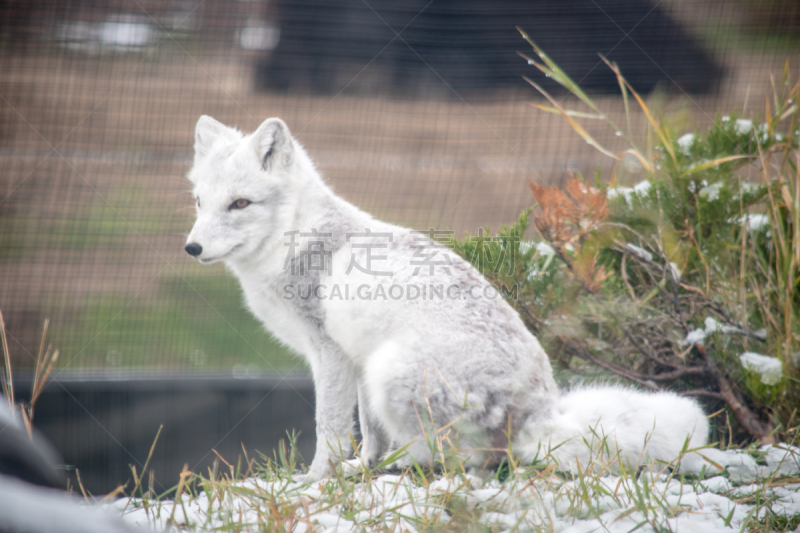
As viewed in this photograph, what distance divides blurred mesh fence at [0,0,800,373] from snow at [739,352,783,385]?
1.43m

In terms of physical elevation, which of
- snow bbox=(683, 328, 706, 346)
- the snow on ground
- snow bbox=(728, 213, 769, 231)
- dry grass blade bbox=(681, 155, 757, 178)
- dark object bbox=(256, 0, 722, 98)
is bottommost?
the snow on ground

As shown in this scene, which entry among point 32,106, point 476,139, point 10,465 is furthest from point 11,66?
point 10,465

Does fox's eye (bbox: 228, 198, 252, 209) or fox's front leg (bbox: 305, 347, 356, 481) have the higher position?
fox's eye (bbox: 228, 198, 252, 209)

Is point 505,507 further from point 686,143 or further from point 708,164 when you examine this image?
point 686,143

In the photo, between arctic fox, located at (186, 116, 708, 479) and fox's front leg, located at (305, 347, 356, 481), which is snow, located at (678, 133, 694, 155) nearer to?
arctic fox, located at (186, 116, 708, 479)

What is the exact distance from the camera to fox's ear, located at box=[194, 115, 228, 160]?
156cm

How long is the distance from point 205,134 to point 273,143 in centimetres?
31

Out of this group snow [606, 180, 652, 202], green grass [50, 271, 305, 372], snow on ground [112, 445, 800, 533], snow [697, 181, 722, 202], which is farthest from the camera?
green grass [50, 271, 305, 372]

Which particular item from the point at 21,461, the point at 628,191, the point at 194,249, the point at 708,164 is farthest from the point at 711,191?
the point at 21,461

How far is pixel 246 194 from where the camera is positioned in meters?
1.38

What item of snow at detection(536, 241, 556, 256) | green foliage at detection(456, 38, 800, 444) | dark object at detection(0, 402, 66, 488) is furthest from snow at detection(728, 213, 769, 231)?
dark object at detection(0, 402, 66, 488)

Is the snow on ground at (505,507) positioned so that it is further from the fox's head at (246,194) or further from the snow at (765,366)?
the fox's head at (246,194)

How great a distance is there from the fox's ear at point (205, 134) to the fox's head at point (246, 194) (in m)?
0.11

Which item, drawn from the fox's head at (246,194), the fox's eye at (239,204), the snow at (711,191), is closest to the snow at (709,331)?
the snow at (711,191)
